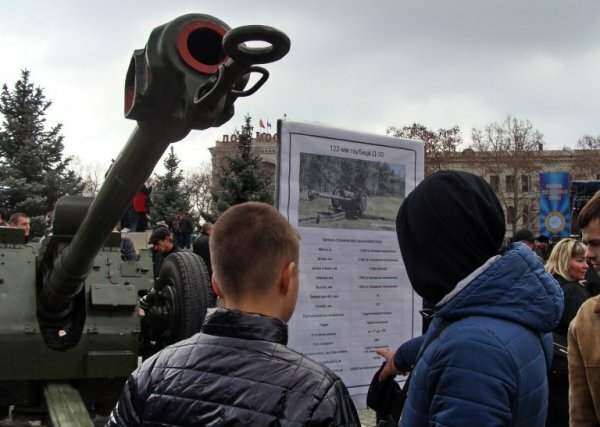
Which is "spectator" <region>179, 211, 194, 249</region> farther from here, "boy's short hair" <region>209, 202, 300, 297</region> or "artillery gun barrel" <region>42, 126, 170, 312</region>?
"boy's short hair" <region>209, 202, 300, 297</region>

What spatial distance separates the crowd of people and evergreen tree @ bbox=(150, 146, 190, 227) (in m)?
22.0

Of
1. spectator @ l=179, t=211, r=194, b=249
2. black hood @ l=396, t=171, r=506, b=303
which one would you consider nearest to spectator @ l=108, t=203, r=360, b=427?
black hood @ l=396, t=171, r=506, b=303

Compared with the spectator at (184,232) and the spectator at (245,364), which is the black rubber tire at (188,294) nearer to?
the spectator at (245,364)

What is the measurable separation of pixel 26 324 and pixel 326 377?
4255 mm

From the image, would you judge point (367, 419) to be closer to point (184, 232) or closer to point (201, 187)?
point (184, 232)

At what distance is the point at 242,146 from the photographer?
60.8ft

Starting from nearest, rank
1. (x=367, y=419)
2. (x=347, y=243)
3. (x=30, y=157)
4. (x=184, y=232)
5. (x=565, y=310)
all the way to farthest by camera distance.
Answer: (x=347, y=243) → (x=565, y=310) → (x=367, y=419) → (x=184, y=232) → (x=30, y=157)

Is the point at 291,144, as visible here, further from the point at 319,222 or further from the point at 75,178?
the point at 75,178

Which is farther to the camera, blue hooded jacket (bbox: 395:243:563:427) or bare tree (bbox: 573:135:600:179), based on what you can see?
bare tree (bbox: 573:135:600:179)

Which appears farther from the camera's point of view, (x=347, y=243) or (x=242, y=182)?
(x=242, y=182)

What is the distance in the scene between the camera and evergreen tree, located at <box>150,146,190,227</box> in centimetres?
2397

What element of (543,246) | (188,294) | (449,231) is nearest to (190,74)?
(449,231)

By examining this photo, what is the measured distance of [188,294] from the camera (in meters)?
5.62

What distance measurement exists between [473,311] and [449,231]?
0.68 ft
